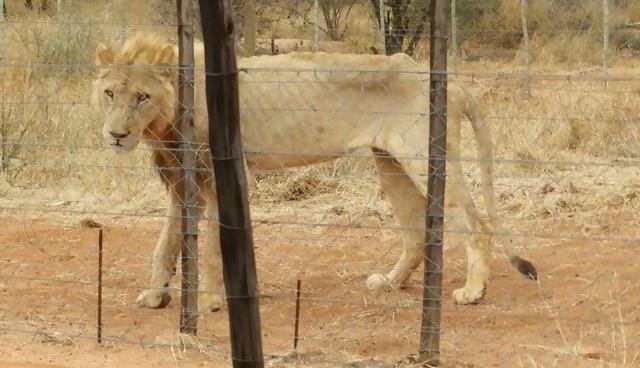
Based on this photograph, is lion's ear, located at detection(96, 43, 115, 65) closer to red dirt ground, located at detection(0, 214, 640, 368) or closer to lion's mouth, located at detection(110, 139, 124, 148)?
lion's mouth, located at detection(110, 139, 124, 148)

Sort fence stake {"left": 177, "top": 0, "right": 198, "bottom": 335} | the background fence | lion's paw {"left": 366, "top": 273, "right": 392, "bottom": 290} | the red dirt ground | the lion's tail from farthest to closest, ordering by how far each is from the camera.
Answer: lion's paw {"left": 366, "top": 273, "right": 392, "bottom": 290} → the lion's tail → the background fence → the red dirt ground → fence stake {"left": 177, "top": 0, "right": 198, "bottom": 335}

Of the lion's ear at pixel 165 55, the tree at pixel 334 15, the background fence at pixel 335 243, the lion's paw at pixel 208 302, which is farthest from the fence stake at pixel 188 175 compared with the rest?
the tree at pixel 334 15

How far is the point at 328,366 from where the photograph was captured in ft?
18.7

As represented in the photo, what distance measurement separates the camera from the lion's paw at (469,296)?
6.85 meters

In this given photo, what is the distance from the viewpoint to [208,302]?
22.4ft

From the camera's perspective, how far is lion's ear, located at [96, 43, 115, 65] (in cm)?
684

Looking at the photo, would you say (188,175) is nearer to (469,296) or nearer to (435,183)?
(435,183)

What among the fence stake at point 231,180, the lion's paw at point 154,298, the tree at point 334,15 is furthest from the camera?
the tree at point 334,15

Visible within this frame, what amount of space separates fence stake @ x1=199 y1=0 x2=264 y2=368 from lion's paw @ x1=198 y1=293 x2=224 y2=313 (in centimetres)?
301

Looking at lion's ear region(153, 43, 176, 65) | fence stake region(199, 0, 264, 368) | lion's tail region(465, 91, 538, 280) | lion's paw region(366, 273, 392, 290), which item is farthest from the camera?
lion's paw region(366, 273, 392, 290)

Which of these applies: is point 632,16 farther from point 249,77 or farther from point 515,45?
point 249,77

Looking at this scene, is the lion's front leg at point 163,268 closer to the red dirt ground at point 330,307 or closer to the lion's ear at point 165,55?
the red dirt ground at point 330,307

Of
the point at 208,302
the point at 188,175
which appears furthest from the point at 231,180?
the point at 208,302

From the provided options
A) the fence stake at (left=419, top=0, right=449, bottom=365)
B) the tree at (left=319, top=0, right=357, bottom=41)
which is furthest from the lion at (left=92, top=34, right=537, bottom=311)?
the tree at (left=319, top=0, right=357, bottom=41)
